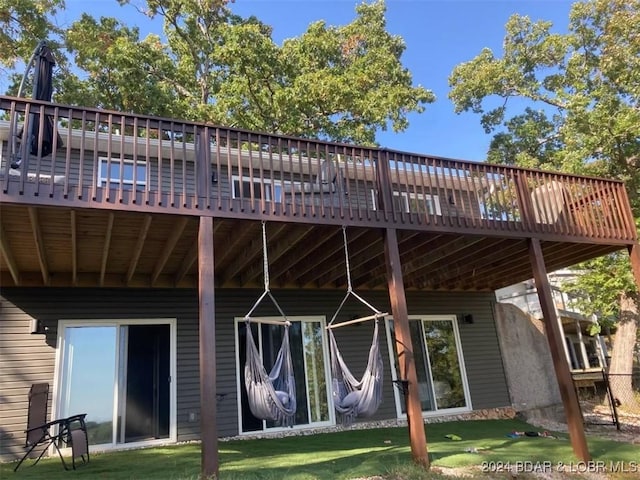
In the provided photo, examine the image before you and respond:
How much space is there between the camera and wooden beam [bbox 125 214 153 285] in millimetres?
4629

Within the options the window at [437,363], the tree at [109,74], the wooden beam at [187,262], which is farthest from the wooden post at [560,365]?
the tree at [109,74]

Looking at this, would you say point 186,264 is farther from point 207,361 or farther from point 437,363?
point 437,363

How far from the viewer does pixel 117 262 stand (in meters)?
6.45

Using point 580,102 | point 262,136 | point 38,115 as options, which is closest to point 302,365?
point 262,136

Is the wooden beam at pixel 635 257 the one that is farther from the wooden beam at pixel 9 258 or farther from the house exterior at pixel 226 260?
the wooden beam at pixel 9 258

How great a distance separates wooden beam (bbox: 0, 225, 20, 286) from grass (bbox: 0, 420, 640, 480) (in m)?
2.42

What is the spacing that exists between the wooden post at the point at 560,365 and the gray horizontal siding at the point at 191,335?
11.5 ft

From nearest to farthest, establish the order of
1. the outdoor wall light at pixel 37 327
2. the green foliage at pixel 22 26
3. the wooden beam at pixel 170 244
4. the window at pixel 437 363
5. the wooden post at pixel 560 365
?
Answer: the wooden beam at pixel 170 244, the wooden post at pixel 560 365, the outdoor wall light at pixel 37 327, the window at pixel 437 363, the green foliage at pixel 22 26

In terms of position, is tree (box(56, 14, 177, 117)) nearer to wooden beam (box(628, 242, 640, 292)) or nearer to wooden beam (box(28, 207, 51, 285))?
wooden beam (box(28, 207, 51, 285))

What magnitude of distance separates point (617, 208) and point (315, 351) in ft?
17.9

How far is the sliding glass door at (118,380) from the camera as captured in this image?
656cm

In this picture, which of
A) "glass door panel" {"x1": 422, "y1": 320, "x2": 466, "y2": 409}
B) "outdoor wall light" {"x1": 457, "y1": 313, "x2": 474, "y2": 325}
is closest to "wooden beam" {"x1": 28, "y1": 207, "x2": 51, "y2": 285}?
"glass door panel" {"x1": 422, "y1": 320, "x2": 466, "y2": 409}

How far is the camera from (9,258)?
18.1 feet

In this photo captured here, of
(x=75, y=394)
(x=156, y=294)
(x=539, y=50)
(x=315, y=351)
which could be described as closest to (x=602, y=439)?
(x=315, y=351)
